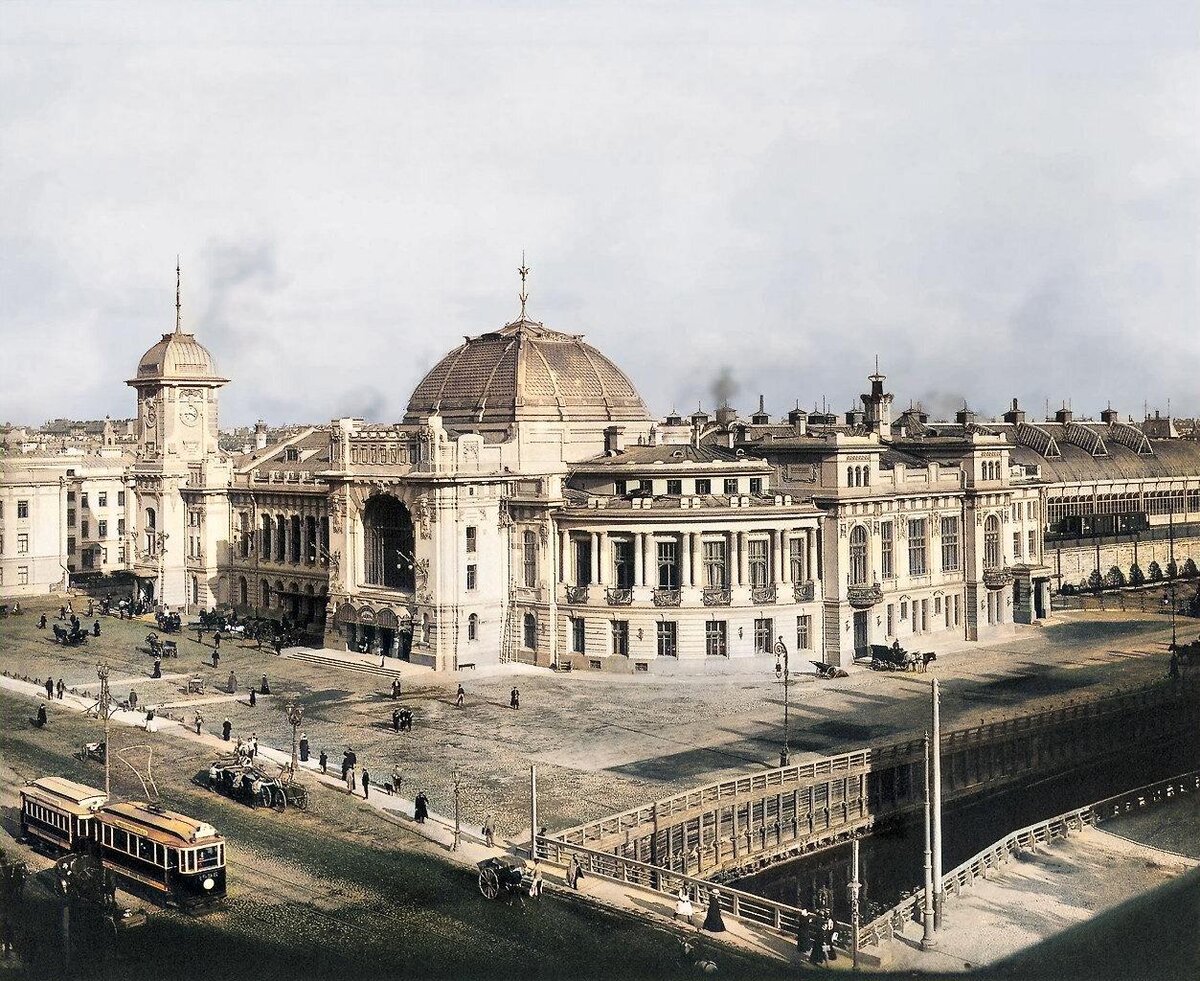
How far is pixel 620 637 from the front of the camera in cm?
9538

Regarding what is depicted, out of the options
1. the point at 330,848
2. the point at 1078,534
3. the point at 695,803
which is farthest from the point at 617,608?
the point at 1078,534

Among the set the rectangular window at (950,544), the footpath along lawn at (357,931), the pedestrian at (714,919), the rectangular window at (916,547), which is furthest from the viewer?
the rectangular window at (950,544)

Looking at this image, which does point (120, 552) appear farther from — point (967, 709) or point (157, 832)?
point (157, 832)

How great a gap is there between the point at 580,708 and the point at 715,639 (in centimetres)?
1428

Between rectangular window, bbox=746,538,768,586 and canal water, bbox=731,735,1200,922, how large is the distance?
2441cm

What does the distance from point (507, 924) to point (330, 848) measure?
Result: 34.7ft

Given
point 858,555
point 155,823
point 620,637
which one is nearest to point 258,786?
point 155,823

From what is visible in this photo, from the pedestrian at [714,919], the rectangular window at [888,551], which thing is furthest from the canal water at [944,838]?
the rectangular window at [888,551]

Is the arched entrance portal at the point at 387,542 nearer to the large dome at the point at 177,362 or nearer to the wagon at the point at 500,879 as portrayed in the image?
the large dome at the point at 177,362

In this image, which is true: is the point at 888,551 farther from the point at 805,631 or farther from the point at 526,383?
the point at 526,383

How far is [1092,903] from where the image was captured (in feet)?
181

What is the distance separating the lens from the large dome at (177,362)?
132750 mm

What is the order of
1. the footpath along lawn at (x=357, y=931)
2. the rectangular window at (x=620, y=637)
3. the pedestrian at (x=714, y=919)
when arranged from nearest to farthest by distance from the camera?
1. the footpath along lawn at (x=357, y=931)
2. the pedestrian at (x=714, y=919)
3. the rectangular window at (x=620, y=637)

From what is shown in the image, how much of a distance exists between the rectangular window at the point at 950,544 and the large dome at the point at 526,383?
2343 centimetres
